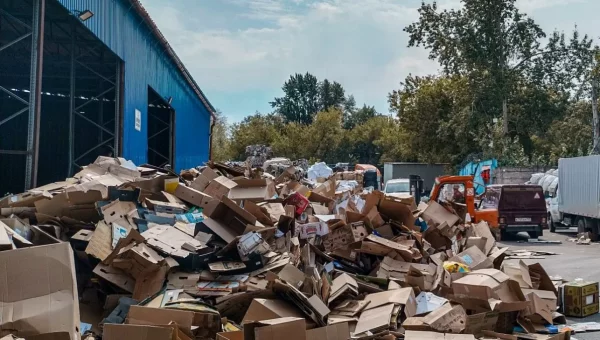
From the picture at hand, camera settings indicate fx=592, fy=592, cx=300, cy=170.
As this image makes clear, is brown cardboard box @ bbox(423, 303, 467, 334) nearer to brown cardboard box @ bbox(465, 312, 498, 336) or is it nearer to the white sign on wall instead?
brown cardboard box @ bbox(465, 312, 498, 336)

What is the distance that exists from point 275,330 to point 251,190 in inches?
185

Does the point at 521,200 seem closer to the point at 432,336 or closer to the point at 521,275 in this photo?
the point at 521,275

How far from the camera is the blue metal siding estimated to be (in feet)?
42.1

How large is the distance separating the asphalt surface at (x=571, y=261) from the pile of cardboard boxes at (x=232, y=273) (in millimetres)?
613

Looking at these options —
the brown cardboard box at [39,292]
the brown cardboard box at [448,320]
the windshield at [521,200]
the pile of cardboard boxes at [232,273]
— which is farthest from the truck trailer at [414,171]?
the brown cardboard box at [39,292]

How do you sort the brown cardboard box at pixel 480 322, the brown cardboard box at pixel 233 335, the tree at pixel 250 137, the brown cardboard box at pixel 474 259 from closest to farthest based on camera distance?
the brown cardboard box at pixel 233 335 → the brown cardboard box at pixel 480 322 → the brown cardboard box at pixel 474 259 → the tree at pixel 250 137

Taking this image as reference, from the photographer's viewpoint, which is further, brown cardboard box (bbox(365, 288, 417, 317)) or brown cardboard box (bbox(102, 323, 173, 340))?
brown cardboard box (bbox(365, 288, 417, 317))

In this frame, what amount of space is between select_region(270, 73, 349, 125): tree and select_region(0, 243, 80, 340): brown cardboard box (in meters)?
80.8

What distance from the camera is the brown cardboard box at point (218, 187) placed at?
9453mm

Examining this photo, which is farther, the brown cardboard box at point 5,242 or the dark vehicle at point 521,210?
the dark vehicle at point 521,210

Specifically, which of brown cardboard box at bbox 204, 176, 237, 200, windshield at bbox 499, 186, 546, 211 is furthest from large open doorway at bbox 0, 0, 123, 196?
windshield at bbox 499, 186, 546, 211

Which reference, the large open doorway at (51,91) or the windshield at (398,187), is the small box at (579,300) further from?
the windshield at (398,187)

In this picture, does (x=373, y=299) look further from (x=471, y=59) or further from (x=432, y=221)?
(x=471, y=59)

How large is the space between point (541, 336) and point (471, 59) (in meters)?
28.0
